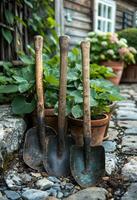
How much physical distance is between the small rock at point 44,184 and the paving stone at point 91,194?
150mm

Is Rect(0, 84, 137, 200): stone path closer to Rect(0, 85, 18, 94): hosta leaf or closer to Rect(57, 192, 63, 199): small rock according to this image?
Rect(57, 192, 63, 199): small rock

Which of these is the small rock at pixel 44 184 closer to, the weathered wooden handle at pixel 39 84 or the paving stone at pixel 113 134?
the weathered wooden handle at pixel 39 84

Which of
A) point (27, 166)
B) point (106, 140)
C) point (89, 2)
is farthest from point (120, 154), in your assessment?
point (89, 2)

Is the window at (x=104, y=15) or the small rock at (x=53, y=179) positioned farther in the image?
the window at (x=104, y=15)

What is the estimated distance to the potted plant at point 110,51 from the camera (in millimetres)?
4637

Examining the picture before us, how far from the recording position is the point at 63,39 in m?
1.67

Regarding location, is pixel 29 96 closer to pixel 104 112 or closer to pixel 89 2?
pixel 104 112

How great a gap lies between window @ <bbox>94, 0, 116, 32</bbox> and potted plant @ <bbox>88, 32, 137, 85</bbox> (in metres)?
1.75

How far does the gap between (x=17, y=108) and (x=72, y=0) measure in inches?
161

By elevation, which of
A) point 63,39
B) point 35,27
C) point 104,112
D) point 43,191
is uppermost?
point 35,27

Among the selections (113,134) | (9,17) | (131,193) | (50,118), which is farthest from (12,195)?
(9,17)

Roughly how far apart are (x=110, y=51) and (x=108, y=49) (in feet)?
0.42

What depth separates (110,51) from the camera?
4574 millimetres

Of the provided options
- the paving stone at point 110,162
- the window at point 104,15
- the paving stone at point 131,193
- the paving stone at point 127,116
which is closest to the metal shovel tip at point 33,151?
the paving stone at point 110,162
